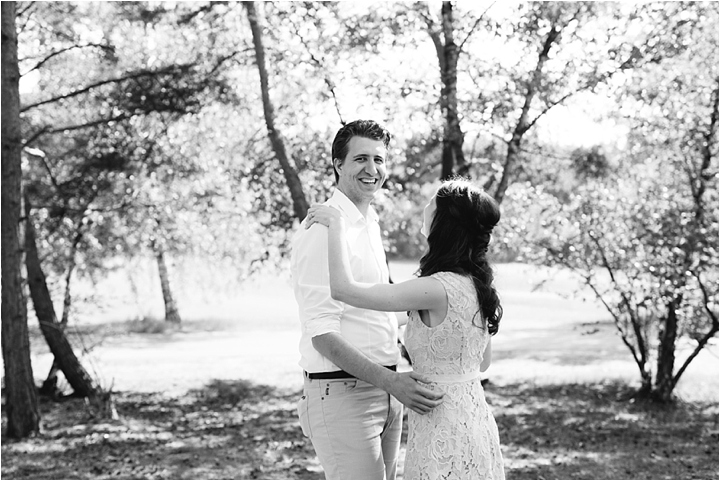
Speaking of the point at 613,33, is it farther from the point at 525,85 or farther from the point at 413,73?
the point at 413,73

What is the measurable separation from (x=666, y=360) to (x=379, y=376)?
7325 mm

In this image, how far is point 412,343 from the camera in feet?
8.94

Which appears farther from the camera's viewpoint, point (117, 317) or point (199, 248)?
point (117, 317)

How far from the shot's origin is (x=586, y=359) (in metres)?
14.4

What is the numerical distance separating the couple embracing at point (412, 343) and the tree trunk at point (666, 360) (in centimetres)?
680

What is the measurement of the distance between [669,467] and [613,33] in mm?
4281

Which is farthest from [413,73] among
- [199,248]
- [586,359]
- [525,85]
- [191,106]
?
[199,248]

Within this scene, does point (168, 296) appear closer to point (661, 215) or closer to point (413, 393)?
point (661, 215)

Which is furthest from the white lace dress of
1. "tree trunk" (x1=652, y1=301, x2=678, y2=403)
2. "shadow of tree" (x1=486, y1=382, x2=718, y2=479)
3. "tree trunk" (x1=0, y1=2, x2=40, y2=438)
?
"tree trunk" (x1=652, y1=301, x2=678, y2=403)

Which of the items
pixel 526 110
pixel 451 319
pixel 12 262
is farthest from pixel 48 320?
pixel 451 319

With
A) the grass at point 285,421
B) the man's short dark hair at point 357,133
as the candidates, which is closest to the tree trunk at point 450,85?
the grass at point 285,421

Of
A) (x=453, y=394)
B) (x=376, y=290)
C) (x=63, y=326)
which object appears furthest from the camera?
(x=63, y=326)

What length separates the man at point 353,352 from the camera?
2.65m

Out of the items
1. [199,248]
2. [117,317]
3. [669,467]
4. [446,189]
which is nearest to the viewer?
[446,189]
